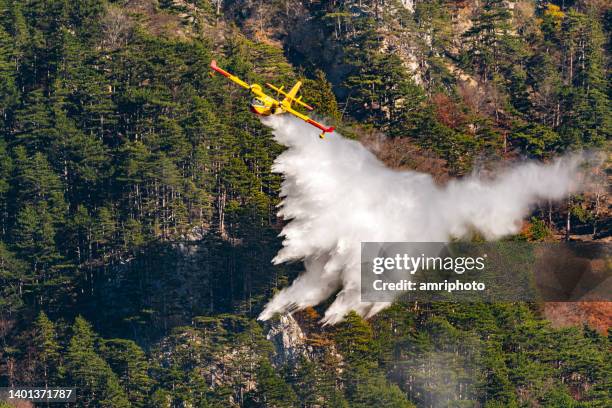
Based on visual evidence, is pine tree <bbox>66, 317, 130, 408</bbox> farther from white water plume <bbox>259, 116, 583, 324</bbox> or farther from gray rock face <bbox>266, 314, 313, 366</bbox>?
white water plume <bbox>259, 116, 583, 324</bbox>

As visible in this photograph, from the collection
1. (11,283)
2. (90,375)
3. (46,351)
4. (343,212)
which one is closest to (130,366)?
(90,375)

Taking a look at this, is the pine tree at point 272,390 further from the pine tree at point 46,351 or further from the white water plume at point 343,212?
the pine tree at point 46,351

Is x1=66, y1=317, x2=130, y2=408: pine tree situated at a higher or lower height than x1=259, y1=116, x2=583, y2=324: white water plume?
lower

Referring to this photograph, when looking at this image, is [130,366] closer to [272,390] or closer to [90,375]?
[90,375]

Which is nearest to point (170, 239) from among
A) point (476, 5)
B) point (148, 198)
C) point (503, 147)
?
point (148, 198)

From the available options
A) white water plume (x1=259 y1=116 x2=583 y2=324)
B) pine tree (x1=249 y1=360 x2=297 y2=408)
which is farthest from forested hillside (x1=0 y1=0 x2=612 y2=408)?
white water plume (x1=259 y1=116 x2=583 y2=324)

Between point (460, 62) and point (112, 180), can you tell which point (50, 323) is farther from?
point (460, 62)
